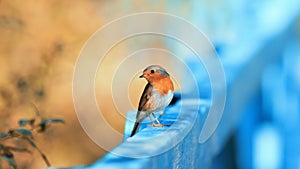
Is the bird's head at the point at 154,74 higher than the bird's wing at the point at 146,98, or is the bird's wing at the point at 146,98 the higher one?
the bird's head at the point at 154,74

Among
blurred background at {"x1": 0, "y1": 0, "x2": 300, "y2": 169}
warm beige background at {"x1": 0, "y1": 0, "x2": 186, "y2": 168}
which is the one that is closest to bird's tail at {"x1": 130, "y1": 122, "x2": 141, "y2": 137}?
blurred background at {"x1": 0, "y1": 0, "x2": 300, "y2": 169}

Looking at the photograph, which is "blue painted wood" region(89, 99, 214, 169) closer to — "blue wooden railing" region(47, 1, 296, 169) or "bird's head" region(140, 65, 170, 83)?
"blue wooden railing" region(47, 1, 296, 169)

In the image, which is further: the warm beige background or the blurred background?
the warm beige background

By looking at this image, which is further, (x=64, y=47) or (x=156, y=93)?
(x=64, y=47)

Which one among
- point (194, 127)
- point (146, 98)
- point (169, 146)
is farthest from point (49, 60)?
point (169, 146)

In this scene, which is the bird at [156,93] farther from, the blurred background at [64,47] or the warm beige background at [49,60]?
the warm beige background at [49,60]

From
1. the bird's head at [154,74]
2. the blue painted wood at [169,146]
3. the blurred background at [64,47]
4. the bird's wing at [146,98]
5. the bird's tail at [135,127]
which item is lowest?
the blue painted wood at [169,146]

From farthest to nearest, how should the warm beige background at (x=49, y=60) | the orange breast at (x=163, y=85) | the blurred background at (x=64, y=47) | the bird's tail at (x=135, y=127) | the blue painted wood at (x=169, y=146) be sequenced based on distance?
the warm beige background at (x=49, y=60) < the blurred background at (x=64, y=47) < the bird's tail at (x=135, y=127) < the orange breast at (x=163, y=85) < the blue painted wood at (x=169, y=146)

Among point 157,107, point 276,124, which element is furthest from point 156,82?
point 276,124

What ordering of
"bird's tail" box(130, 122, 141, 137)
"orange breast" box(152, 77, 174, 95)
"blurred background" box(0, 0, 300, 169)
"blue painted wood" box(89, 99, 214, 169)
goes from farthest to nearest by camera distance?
"blurred background" box(0, 0, 300, 169) < "bird's tail" box(130, 122, 141, 137) < "orange breast" box(152, 77, 174, 95) < "blue painted wood" box(89, 99, 214, 169)

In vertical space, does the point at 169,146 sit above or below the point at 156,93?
below

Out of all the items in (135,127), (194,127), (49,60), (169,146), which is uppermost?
(49,60)

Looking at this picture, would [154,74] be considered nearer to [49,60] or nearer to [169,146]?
[169,146]

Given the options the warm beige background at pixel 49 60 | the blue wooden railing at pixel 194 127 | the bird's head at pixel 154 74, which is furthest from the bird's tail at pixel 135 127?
the warm beige background at pixel 49 60
